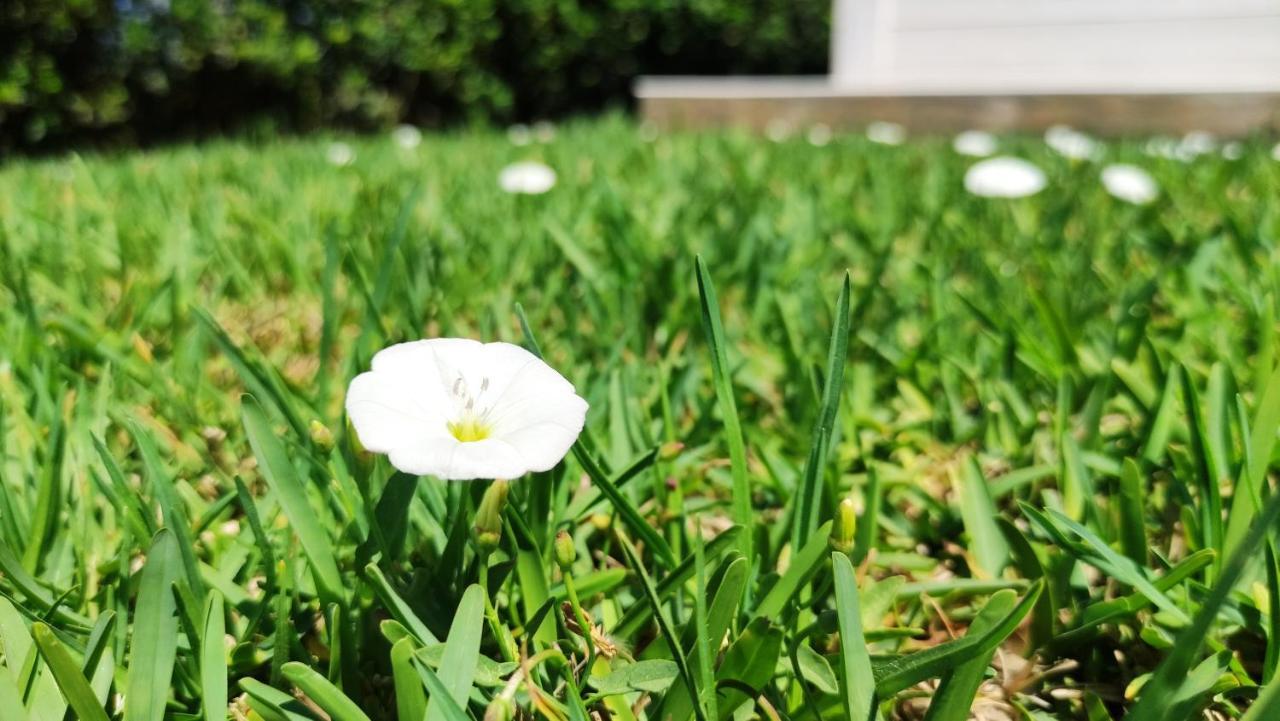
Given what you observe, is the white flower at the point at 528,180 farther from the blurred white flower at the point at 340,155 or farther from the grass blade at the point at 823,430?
the grass blade at the point at 823,430

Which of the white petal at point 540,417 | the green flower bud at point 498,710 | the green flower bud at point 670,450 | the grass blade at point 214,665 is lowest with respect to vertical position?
the green flower bud at point 670,450

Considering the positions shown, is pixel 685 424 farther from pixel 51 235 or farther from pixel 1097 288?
pixel 51 235

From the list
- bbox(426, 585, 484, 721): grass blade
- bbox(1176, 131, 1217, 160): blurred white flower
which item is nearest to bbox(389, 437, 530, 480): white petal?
bbox(426, 585, 484, 721): grass blade

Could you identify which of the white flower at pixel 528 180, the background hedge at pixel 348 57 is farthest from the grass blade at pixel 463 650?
the background hedge at pixel 348 57

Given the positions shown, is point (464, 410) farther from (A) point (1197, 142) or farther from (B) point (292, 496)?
(A) point (1197, 142)

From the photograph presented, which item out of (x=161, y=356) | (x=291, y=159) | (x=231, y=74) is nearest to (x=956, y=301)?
(x=161, y=356)

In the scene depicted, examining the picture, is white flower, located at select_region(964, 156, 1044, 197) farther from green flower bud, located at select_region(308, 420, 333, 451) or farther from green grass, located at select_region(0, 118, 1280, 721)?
green flower bud, located at select_region(308, 420, 333, 451)

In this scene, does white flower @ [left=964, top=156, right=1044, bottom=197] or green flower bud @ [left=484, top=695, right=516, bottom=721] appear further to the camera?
white flower @ [left=964, top=156, right=1044, bottom=197]
